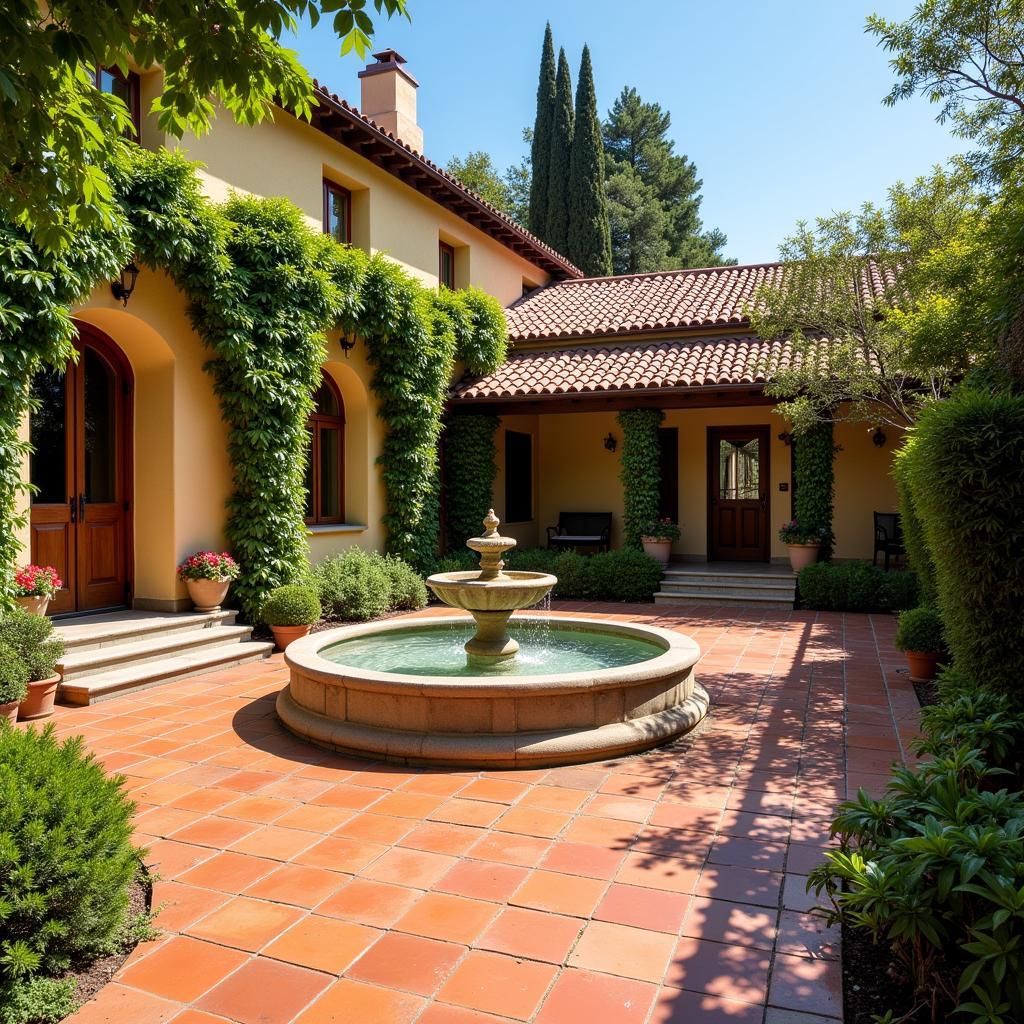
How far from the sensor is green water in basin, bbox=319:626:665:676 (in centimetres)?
679

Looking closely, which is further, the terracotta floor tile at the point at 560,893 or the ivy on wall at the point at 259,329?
the ivy on wall at the point at 259,329

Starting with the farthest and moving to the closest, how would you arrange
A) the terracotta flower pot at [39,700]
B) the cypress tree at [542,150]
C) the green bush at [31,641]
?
the cypress tree at [542,150]
the terracotta flower pot at [39,700]
the green bush at [31,641]

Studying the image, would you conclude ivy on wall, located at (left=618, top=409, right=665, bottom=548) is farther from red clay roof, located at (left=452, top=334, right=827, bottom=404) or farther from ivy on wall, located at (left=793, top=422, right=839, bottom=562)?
ivy on wall, located at (left=793, top=422, right=839, bottom=562)

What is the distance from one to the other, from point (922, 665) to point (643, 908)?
5205 mm

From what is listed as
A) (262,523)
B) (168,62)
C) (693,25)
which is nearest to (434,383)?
(262,523)

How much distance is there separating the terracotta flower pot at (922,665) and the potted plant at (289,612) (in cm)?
646

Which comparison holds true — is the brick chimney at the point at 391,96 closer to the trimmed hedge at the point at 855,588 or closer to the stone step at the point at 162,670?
the stone step at the point at 162,670

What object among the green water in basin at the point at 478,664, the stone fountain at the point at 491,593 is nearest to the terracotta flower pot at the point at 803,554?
the green water in basin at the point at 478,664

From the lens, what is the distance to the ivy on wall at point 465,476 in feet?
47.6

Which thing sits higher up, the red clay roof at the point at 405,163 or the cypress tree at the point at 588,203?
the cypress tree at the point at 588,203

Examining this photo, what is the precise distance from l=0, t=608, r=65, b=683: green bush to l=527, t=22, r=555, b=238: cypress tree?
78.3 ft

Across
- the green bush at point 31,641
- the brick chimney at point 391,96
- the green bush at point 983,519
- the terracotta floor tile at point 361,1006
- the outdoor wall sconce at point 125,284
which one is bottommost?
the terracotta floor tile at point 361,1006

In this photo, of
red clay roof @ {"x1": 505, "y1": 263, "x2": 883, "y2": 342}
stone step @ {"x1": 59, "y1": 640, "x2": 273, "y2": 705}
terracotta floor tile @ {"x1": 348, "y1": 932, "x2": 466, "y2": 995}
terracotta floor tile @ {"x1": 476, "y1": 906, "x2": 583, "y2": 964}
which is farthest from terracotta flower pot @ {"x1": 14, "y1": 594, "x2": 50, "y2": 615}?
red clay roof @ {"x1": 505, "y1": 263, "x2": 883, "y2": 342}

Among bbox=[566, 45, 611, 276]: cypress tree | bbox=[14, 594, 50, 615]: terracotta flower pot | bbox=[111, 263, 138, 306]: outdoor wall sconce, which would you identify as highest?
bbox=[566, 45, 611, 276]: cypress tree
